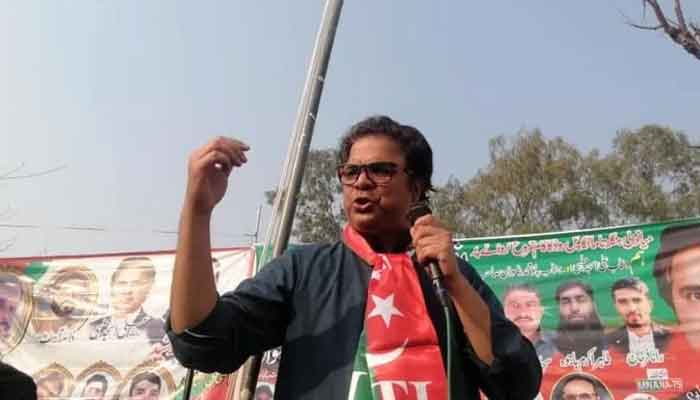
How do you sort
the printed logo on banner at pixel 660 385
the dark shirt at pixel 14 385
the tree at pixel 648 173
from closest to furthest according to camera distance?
the dark shirt at pixel 14 385 → the printed logo on banner at pixel 660 385 → the tree at pixel 648 173

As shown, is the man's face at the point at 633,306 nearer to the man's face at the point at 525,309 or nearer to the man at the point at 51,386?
the man's face at the point at 525,309

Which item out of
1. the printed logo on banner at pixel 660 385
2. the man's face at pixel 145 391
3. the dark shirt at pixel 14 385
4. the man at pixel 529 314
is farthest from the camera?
the man's face at pixel 145 391

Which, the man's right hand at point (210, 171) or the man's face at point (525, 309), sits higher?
the man's face at point (525, 309)

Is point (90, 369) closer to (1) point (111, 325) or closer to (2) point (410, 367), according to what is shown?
(1) point (111, 325)

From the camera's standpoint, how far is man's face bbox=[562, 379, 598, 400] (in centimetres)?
386

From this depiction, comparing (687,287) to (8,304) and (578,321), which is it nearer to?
(578,321)

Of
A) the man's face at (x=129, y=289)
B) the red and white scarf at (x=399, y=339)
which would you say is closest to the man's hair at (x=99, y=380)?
the man's face at (x=129, y=289)

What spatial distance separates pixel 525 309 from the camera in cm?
411

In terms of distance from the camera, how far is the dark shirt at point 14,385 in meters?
1.26

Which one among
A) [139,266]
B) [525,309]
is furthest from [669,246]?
[139,266]

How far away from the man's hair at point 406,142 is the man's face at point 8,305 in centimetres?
446

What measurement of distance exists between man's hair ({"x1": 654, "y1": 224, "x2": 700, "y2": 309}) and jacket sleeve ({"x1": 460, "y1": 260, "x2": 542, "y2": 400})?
9.83ft

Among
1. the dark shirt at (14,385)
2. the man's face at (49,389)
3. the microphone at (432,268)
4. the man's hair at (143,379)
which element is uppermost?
the microphone at (432,268)

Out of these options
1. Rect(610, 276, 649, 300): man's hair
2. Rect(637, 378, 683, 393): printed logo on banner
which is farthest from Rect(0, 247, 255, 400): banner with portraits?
Rect(637, 378, 683, 393): printed logo on banner
